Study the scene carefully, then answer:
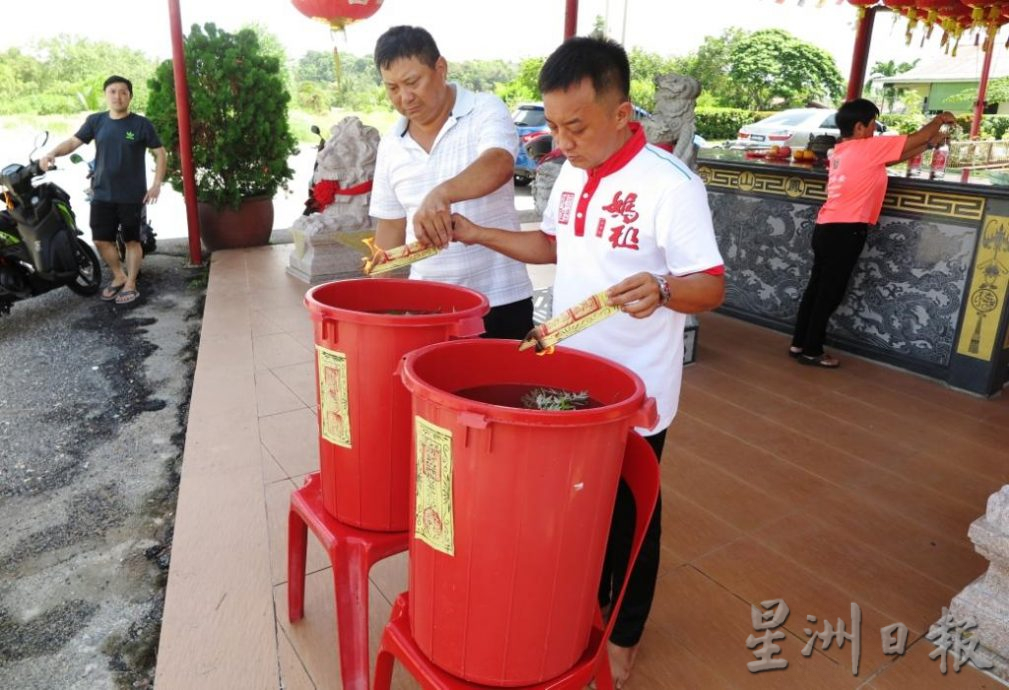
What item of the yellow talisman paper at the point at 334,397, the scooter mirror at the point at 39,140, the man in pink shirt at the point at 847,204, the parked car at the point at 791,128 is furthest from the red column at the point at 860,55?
the parked car at the point at 791,128

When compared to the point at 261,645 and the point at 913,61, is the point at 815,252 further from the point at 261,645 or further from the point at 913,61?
the point at 913,61

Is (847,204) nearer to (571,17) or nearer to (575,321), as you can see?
(571,17)

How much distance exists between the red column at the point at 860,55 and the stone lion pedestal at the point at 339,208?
160 inches

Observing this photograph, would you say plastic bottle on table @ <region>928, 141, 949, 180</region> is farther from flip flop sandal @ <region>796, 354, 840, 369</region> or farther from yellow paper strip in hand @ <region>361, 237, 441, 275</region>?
yellow paper strip in hand @ <region>361, 237, 441, 275</region>

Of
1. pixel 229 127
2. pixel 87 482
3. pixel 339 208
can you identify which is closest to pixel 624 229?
pixel 87 482

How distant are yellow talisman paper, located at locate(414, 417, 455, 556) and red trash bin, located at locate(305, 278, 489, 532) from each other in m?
0.21

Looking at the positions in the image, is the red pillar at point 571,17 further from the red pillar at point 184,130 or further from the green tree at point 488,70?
the green tree at point 488,70

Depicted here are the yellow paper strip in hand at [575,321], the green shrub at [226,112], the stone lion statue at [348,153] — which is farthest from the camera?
the green shrub at [226,112]

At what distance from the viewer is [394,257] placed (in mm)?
1557

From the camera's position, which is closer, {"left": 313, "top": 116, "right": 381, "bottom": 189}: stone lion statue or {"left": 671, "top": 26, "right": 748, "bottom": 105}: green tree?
{"left": 313, "top": 116, "right": 381, "bottom": 189}: stone lion statue

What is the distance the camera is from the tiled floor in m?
1.87

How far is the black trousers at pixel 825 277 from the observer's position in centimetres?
387

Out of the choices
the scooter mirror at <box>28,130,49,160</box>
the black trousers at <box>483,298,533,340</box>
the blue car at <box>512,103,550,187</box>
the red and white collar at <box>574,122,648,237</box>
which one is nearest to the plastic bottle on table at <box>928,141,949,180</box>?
the black trousers at <box>483,298,533,340</box>

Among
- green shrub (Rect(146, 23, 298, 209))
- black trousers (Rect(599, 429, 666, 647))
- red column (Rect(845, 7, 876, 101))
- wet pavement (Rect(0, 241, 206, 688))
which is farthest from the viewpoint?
green shrub (Rect(146, 23, 298, 209))
